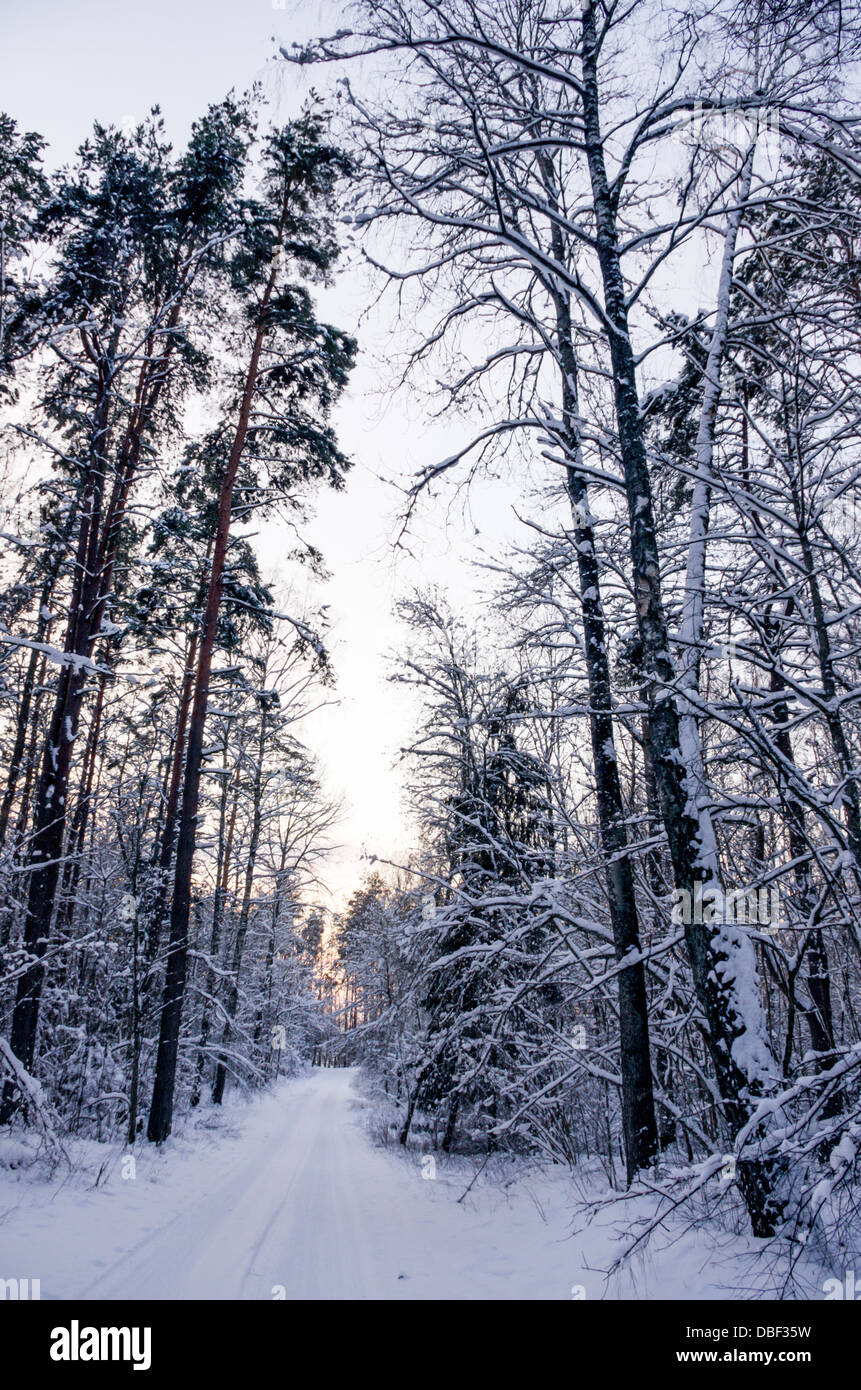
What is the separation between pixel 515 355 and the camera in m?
6.50

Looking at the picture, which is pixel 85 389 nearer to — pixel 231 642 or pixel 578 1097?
pixel 231 642

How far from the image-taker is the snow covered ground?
3.79 meters

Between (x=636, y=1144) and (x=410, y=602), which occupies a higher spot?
(x=410, y=602)

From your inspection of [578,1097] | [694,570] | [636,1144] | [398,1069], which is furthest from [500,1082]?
[694,570]

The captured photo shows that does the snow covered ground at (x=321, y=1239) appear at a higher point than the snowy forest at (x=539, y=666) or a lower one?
lower

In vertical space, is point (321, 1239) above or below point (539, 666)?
below

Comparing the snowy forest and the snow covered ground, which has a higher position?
the snowy forest

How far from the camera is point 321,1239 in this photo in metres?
5.65

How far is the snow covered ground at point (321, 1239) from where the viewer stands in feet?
12.4
